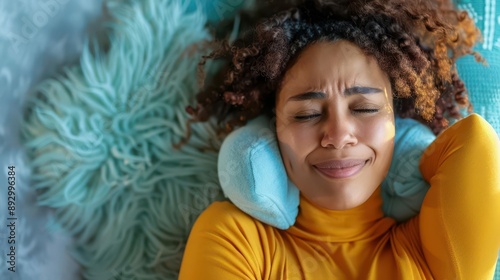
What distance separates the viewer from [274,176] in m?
1.07

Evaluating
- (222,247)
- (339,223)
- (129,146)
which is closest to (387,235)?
(339,223)

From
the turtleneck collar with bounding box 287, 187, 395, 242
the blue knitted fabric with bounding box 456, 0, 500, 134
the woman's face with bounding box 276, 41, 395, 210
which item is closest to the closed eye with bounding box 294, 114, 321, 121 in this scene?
the woman's face with bounding box 276, 41, 395, 210

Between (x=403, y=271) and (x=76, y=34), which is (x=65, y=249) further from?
(x=403, y=271)

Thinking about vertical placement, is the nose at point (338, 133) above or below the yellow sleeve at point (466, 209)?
above

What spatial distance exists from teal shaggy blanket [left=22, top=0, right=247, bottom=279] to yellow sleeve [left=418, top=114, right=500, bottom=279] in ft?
1.33

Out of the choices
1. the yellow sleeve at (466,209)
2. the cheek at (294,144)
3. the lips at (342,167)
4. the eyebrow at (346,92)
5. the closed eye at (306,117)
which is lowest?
the yellow sleeve at (466,209)

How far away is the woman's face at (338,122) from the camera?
3.32 feet

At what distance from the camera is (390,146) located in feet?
3.46

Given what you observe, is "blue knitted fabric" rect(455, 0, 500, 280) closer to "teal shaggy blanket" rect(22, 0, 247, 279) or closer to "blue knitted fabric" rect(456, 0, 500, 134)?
"blue knitted fabric" rect(456, 0, 500, 134)

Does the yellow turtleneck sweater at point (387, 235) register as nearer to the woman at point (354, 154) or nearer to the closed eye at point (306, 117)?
the woman at point (354, 154)

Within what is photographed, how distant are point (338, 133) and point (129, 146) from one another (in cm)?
41

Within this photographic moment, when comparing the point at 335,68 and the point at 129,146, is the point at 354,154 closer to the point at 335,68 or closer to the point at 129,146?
the point at 335,68

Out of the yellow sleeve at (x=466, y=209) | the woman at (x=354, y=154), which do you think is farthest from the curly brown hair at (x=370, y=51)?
the yellow sleeve at (x=466, y=209)

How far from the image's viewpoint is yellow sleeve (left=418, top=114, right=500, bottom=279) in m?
1.00
